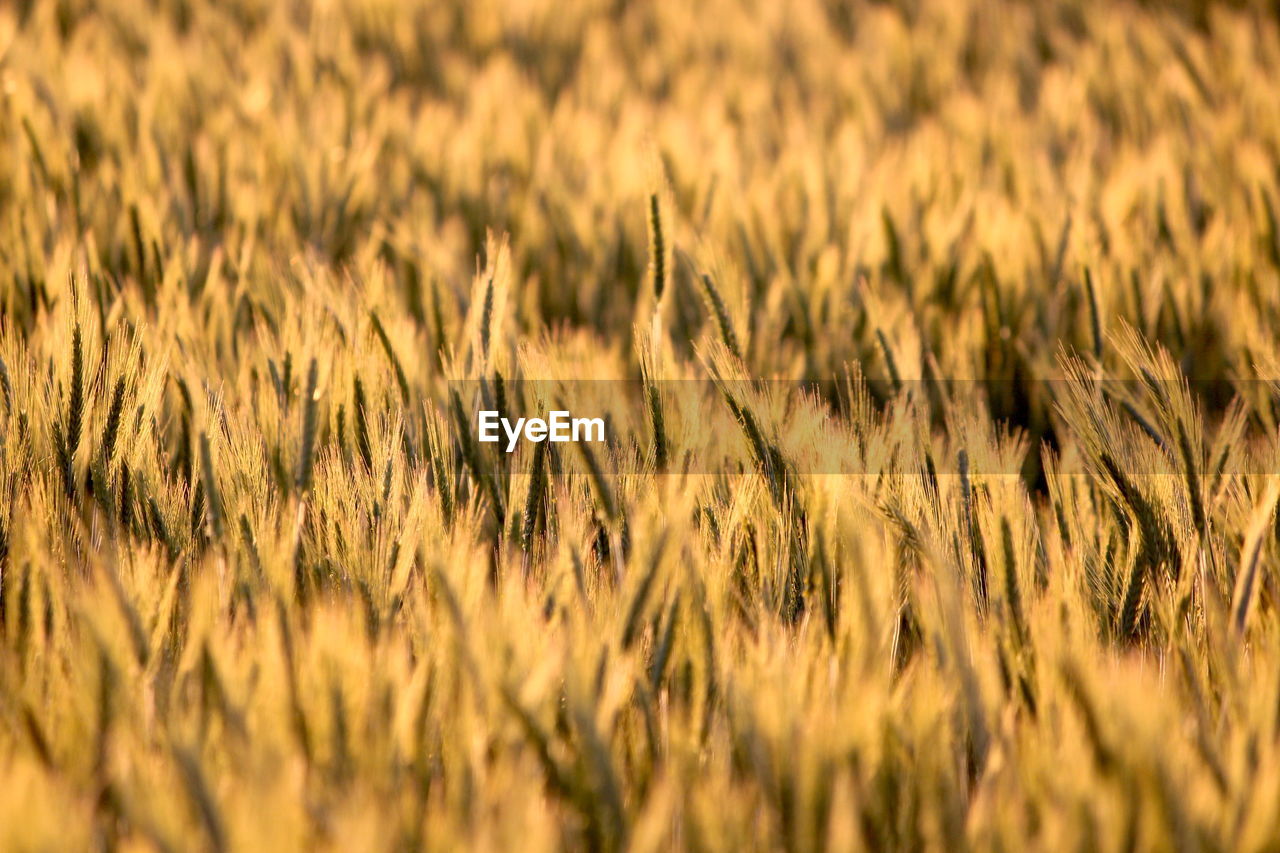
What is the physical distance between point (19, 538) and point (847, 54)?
225 cm

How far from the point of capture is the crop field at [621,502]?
0.57 m

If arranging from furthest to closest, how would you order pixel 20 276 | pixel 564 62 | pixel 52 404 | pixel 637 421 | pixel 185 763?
pixel 564 62, pixel 20 276, pixel 637 421, pixel 52 404, pixel 185 763

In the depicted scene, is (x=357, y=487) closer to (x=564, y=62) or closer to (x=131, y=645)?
(x=131, y=645)

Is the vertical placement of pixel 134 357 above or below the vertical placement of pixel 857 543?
above

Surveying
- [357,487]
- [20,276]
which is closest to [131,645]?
[357,487]

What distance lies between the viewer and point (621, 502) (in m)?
0.83

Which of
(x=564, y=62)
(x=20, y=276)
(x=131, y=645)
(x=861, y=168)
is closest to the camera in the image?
(x=131, y=645)

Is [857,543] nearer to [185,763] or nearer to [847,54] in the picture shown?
[185,763]

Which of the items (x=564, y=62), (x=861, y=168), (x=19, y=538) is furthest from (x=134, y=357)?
(x=564, y=62)

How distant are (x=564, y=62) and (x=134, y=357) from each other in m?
1.78

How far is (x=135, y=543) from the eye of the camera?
2.54ft

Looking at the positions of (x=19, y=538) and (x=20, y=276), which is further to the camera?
(x=20, y=276)

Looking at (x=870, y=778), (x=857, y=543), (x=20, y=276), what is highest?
(x=20, y=276)

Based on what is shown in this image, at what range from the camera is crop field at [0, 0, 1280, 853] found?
1.86 ft
